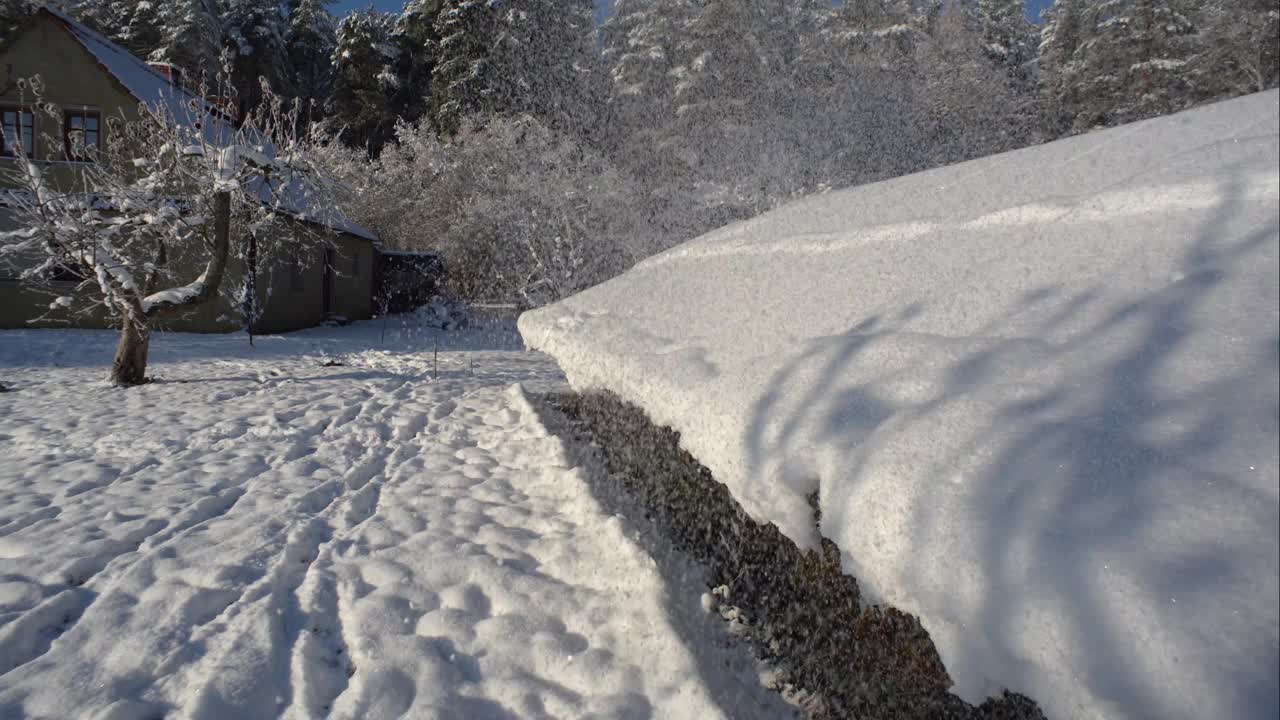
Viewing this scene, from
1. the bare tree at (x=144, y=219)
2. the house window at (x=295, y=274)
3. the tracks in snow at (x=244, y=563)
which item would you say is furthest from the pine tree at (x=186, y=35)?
the tracks in snow at (x=244, y=563)

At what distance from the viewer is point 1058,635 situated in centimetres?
118

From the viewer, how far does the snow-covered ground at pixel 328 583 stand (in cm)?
261

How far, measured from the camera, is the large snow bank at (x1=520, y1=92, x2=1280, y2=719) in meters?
1.13

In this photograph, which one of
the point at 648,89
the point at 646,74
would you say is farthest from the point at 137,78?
the point at 646,74

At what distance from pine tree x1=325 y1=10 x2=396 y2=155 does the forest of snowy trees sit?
0.36 ft

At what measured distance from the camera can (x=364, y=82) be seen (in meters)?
30.1

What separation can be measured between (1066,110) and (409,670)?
20.5 metres

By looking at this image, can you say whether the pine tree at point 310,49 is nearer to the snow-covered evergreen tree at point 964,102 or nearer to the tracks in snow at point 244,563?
the snow-covered evergreen tree at point 964,102

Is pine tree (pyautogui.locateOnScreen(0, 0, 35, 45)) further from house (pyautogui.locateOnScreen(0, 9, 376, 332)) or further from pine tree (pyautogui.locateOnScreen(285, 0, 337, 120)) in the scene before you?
pine tree (pyautogui.locateOnScreen(285, 0, 337, 120))

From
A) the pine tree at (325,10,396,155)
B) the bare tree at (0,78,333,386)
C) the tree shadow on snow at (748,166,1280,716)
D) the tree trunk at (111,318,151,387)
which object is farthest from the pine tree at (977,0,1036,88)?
the tree shadow on snow at (748,166,1280,716)

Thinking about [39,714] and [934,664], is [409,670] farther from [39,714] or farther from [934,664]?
[934,664]

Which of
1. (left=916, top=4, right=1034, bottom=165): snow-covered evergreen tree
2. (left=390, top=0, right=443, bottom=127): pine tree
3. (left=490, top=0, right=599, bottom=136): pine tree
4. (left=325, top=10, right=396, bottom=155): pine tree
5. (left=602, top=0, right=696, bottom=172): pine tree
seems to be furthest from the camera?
(left=325, top=10, right=396, bottom=155): pine tree

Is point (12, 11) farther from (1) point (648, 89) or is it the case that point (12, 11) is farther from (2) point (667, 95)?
(2) point (667, 95)

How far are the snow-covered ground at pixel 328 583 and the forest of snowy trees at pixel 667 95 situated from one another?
677 cm
